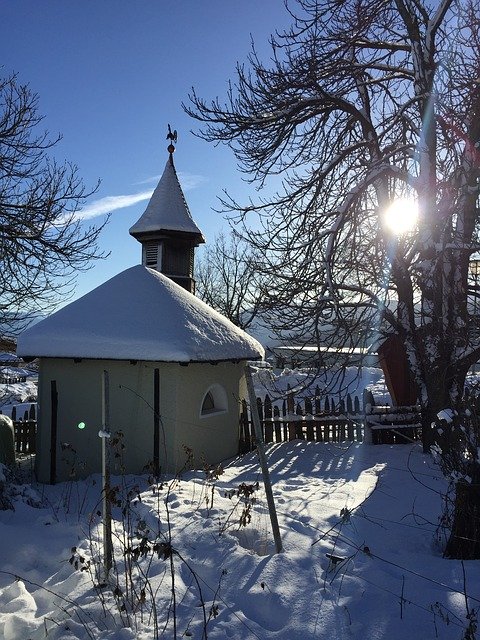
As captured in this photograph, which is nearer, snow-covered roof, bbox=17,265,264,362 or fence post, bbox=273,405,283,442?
snow-covered roof, bbox=17,265,264,362

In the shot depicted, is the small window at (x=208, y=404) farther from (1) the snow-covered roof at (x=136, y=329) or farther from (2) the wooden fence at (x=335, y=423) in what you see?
(1) the snow-covered roof at (x=136, y=329)

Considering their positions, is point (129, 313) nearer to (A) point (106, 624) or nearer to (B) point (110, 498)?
(B) point (110, 498)

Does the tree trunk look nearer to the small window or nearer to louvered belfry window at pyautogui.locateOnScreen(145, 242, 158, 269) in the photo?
the small window

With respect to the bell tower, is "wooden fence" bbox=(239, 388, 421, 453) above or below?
below

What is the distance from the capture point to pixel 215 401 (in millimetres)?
10781

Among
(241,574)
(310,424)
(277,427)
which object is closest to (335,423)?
(310,424)

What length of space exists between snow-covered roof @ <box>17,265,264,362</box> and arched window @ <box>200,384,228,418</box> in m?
1.00

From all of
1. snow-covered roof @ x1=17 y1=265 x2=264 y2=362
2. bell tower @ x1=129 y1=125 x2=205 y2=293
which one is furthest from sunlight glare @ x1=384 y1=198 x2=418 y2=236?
bell tower @ x1=129 y1=125 x2=205 y2=293

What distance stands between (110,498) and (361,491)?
455 cm

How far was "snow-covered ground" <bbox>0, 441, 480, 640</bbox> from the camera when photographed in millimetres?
3305

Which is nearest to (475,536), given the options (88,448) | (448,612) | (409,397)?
(448,612)

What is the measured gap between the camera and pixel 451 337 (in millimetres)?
7184

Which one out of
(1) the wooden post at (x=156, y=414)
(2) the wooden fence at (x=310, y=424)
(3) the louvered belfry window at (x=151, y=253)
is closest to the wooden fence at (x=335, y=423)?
(2) the wooden fence at (x=310, y=424)

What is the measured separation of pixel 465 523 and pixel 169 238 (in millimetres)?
14419
